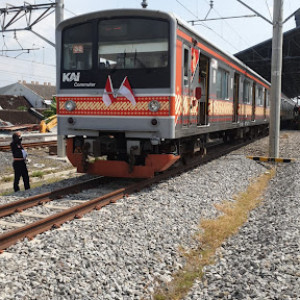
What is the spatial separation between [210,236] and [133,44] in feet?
13.8

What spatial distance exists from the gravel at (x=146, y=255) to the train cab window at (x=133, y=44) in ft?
8.95

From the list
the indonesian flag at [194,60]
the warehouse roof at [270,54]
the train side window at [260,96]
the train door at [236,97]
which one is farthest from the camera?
the warehouse roof at [270,54]

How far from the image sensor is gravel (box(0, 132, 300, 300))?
373 cm

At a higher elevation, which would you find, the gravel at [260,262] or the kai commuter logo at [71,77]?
the kai commuter logo at [71,77]

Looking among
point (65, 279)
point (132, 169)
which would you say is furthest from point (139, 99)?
point (65, 279)

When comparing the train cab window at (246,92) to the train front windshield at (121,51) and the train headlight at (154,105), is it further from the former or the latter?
the train headlight at (154,105)

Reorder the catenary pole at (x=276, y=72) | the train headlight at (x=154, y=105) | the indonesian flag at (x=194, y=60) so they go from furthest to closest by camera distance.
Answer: the catenary pole at (x=276, y=72) → the indonesian flag at (x=194, y=60) → the train headlight at (x=154, y=105)

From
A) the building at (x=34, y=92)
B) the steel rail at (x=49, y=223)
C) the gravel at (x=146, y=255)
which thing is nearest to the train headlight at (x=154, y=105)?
the gravel at (x=146, y=255)

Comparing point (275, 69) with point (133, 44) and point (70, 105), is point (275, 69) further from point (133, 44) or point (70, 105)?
point (70, 105)

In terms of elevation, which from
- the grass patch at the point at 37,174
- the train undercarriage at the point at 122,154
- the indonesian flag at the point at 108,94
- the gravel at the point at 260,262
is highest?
the indonesian flag at the point at 108,94

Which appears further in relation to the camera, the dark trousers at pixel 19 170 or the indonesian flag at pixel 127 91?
the dark trousers at pixel 19 170

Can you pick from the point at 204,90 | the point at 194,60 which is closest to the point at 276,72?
the point at 204,90

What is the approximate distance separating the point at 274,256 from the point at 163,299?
1506 millimetres

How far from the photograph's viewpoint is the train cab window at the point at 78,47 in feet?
27.0
